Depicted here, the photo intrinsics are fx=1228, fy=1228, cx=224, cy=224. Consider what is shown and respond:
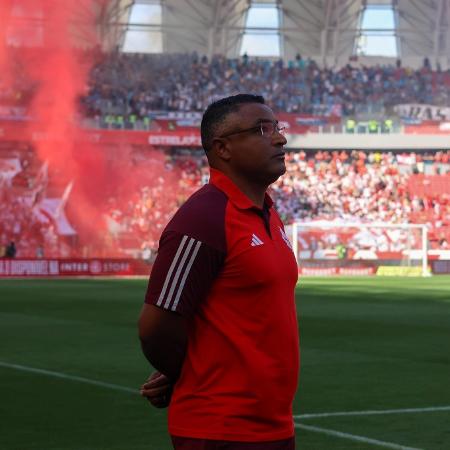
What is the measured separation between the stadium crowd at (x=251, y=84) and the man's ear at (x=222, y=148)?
5694cm

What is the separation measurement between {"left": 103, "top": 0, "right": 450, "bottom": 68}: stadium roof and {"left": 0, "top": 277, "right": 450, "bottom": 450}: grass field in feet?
137

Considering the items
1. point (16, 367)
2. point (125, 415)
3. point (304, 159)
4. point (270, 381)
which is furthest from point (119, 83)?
point (270, 381)

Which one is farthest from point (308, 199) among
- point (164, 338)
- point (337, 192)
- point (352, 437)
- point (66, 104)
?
point (164, 338)

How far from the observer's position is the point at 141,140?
192 ft

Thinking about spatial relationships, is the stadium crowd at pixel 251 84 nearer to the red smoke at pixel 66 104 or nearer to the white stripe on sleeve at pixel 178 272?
the red smoke at pixel 66 104

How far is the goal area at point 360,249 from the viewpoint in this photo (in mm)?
50688

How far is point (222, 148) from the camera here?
4.49m

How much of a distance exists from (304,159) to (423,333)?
4257 cm

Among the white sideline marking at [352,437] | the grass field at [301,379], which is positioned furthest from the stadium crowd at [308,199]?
the white sideline marking at [352,437]

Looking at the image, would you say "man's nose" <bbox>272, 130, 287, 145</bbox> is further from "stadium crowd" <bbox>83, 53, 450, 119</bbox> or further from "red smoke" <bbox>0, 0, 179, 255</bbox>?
"stadium crowd" <bbox>83, 53, 450, 119</bbox>

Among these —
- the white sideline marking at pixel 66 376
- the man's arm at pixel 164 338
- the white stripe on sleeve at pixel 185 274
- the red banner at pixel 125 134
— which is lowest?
the white sideline marking at pixel 66 376

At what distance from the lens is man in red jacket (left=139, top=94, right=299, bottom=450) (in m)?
4.24

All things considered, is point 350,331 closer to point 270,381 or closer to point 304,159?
point 270,381

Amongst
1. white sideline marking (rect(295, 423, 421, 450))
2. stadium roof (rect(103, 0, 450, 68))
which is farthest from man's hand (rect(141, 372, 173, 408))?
stadium roof (rect(103, 0, 450, 68))
